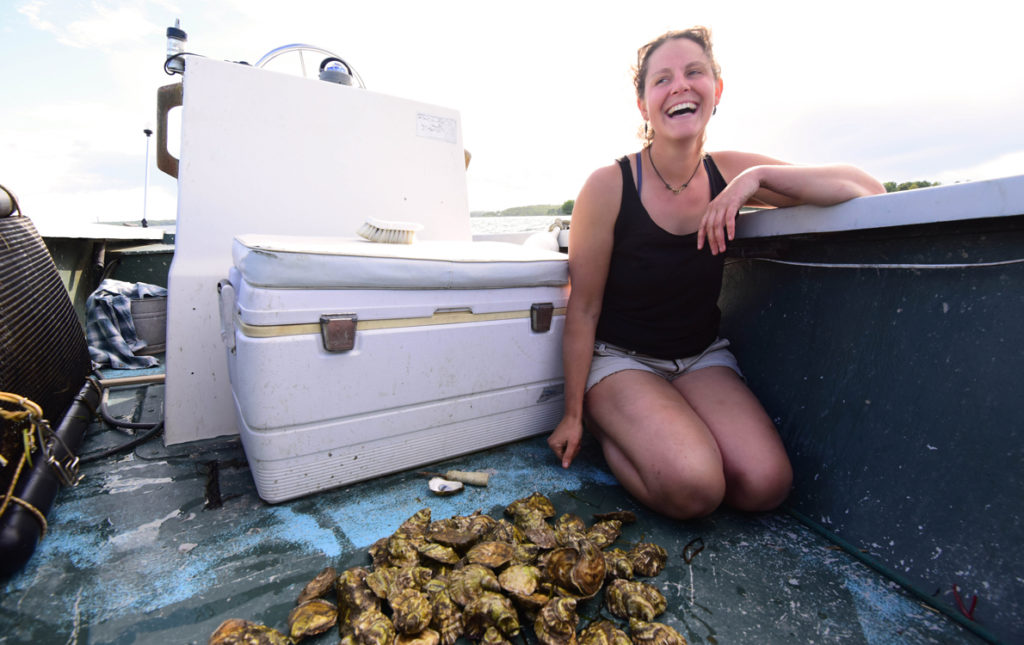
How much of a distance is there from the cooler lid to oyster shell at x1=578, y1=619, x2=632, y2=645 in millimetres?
887

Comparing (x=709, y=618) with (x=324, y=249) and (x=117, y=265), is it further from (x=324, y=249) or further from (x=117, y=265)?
(x=117, y=265)

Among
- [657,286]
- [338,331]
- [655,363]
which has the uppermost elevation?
[657,286]

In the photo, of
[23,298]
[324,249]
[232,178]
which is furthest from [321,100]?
[23,298]

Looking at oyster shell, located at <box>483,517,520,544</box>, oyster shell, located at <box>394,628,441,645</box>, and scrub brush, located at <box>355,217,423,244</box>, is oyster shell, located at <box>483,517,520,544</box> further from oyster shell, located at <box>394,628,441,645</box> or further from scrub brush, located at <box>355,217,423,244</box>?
scrub brush, located at <box>355,217,423,244</box>

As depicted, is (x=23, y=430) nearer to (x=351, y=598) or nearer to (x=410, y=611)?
(x=351, y=598)

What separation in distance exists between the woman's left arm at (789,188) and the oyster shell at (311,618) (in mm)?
1223

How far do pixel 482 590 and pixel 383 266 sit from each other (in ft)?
2.59

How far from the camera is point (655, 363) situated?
5.17 ft

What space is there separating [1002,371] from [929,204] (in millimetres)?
347

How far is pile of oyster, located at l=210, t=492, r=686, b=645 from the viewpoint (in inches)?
35.1

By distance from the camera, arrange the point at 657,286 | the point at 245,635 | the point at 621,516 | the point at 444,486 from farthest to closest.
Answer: the point at 657,286 → the point at 444,486 → the point at 621,516 → the point at 245,635

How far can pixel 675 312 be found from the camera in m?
1.55

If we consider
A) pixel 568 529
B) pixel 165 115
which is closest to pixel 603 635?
pixel 568 529

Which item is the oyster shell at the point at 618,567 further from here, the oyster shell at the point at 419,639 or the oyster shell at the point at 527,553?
the oyster shell at the point at 419,639
